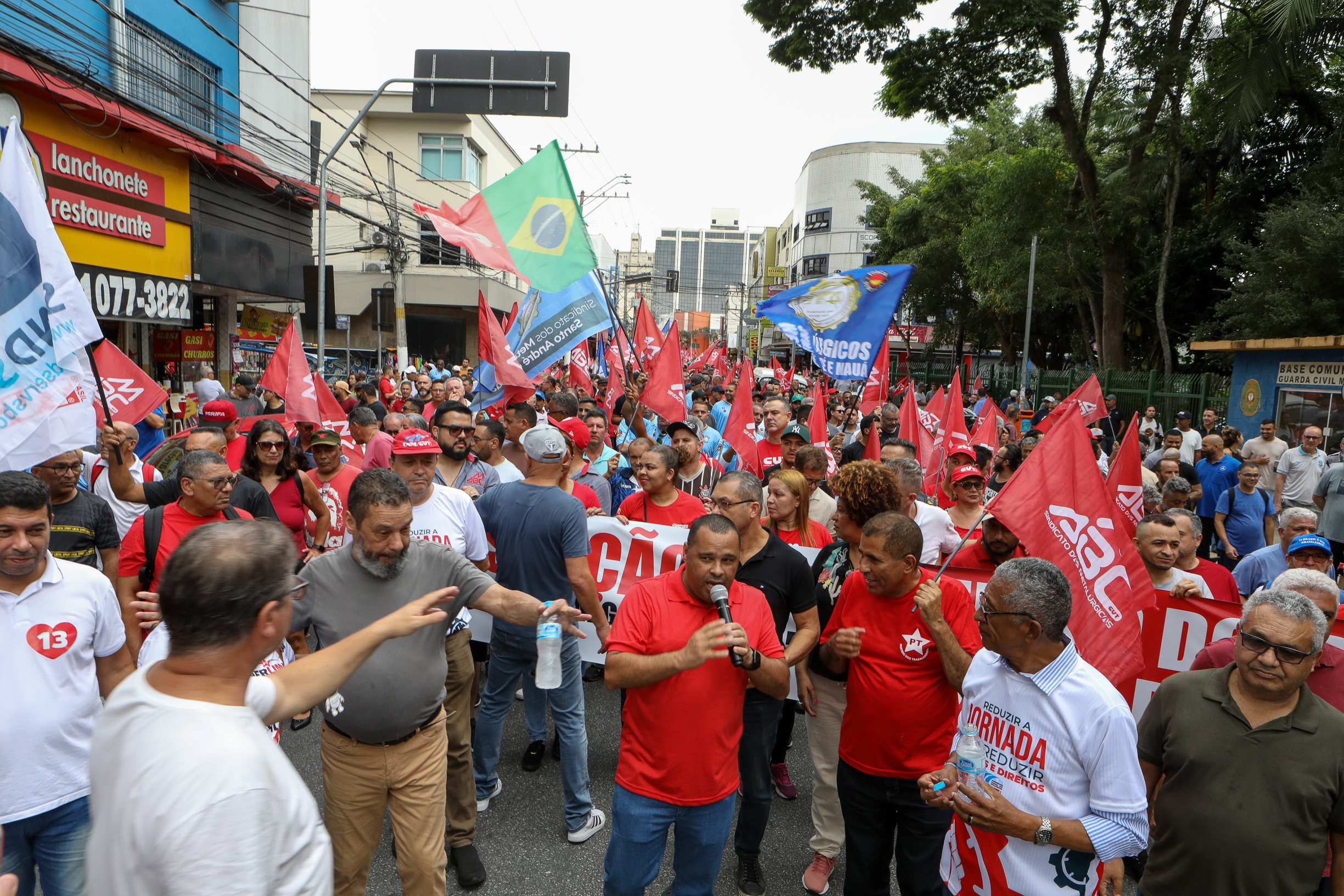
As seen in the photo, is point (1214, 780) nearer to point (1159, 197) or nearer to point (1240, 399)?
point (1240, 399)

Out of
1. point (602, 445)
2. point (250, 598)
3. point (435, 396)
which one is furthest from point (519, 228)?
point (250, 598)

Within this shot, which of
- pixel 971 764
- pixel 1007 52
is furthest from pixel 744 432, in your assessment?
pixel 1007 52

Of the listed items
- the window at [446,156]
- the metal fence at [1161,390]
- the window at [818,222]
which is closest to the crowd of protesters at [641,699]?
the metal fence at [1161,390]

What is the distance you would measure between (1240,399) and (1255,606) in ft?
56.1

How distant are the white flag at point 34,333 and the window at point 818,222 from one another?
260 ft

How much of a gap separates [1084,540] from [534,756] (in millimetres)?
3270

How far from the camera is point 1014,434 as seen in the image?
13.5 m

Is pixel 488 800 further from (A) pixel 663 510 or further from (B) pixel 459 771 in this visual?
(A) pixel 663 510

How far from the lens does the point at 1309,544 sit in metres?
4.34

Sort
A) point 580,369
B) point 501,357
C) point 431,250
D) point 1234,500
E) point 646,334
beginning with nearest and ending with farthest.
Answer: point 1234,500, point 501,357, point 580,369, point 646,334, point 431,250

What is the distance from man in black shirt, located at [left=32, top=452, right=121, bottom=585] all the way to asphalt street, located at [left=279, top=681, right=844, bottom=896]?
1.61 m

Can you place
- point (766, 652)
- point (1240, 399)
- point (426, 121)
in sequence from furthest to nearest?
1. point (426, 121)
2. point (1240, 399)
3. point (766, 652)

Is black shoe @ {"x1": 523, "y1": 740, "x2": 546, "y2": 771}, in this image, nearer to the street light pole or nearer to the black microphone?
the black microphone

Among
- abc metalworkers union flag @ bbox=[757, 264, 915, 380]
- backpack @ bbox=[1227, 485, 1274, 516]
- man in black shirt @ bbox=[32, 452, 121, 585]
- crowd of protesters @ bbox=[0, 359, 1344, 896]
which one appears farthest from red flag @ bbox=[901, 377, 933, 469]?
man in black shirt @ bbox=[32, 452, 121, 585]
